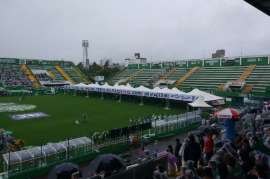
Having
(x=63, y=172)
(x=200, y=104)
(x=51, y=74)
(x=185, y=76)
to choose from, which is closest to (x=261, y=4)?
(x=63, y=172)

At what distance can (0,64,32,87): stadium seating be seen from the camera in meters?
62.4

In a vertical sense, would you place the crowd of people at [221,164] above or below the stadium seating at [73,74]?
below

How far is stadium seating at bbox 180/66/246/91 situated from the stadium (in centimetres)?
17

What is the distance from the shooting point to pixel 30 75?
6800 cm

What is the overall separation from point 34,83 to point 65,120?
37290 mm

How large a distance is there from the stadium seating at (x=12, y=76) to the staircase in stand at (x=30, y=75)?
811 mm

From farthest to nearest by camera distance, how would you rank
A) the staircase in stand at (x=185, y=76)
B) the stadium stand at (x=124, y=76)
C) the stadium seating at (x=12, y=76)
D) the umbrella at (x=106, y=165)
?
the stadium stand at (x=124, y=76) → the stadium seating at (x=12, y=76) → the staircase in stand at (x=185, y=76) → the umbrella at (x=106, y=165)

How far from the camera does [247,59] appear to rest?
52562 millimetres

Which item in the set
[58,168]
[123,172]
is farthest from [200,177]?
[58,168]

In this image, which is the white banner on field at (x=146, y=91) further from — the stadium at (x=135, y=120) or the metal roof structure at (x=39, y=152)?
the metal roof structure at (x=39, y=152)

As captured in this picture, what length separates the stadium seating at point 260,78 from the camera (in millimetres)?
42819

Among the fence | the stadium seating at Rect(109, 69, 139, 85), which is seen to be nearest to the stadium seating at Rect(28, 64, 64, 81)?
the stadium seating at Rect(109, 69, 139, 85)

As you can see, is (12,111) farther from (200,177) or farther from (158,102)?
(200,177)

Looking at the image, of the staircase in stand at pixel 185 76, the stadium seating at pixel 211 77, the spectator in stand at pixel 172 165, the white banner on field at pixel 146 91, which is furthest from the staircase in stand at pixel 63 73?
the spectator in stand at pixel 172 165
